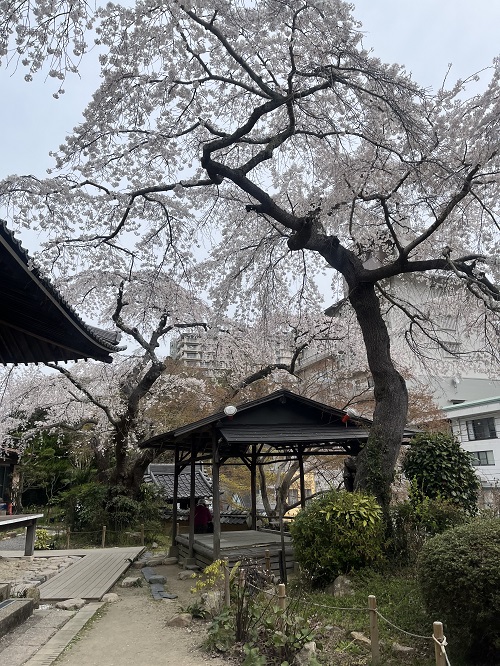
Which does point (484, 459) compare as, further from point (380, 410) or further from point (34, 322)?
point (34, 322)

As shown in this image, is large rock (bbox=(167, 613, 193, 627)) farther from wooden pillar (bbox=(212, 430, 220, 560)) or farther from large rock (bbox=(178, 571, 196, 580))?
large rock (bbox=(178, 571, 196, 580))

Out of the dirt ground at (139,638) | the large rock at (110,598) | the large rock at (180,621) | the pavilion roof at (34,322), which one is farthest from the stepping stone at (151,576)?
the pavilion roof at (34,322)

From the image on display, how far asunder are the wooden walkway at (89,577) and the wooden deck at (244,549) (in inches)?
56.4

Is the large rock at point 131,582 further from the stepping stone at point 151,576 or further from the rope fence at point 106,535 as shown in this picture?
the rope fence at point 106,535

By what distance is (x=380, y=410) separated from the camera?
25.1 ft

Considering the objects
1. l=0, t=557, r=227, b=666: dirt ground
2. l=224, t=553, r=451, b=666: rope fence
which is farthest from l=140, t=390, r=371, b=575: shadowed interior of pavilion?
l=224, t=553, r=451, b=666: rope fence

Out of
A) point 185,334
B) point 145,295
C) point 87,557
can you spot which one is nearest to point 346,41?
point 145,295

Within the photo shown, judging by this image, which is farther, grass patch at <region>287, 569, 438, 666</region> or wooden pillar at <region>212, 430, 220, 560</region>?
wooden pillar at <region>212, 430, 220, 560</region>

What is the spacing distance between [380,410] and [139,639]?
15.1 feet

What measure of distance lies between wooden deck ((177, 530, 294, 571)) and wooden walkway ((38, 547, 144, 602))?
1.43m

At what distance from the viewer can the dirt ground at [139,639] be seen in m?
4.42

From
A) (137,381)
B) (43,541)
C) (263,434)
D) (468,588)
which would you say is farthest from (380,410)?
(43,541)

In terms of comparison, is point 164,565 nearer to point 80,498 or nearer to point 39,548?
point 39,548

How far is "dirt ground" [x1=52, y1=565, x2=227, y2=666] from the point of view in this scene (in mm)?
4423
